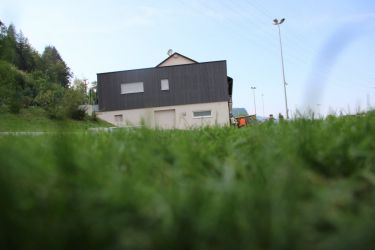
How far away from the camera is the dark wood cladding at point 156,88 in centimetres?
3416

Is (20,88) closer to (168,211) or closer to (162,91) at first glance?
(168,211)

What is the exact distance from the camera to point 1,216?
0.89m

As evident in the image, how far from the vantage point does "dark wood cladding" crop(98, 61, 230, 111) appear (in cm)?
3416

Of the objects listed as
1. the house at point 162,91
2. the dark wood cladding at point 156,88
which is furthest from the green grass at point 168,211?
the dark wood cladding at point 156,88

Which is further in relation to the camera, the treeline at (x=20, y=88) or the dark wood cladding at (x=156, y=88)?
the dark wood cladding at (x=156, y=88)

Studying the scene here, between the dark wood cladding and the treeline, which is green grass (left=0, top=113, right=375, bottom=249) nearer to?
the treeline

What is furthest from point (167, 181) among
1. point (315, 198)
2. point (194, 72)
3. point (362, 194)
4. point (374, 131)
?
point (194, 72)

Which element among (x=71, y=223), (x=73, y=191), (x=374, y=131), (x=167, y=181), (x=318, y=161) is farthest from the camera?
(x=374, y=131)

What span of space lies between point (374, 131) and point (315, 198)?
1.08m

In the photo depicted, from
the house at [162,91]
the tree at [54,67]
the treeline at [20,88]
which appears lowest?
the treeline at [20,88]

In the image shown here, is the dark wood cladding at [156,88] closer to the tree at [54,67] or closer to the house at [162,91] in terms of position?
the house at [162,91]

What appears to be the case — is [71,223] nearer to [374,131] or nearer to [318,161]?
[318,161]

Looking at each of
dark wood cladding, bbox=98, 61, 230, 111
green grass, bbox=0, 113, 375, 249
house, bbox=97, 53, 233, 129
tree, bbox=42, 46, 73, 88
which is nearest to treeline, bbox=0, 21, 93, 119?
green grass, bbox=0, 113, 375, 249

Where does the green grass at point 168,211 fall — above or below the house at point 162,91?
below
